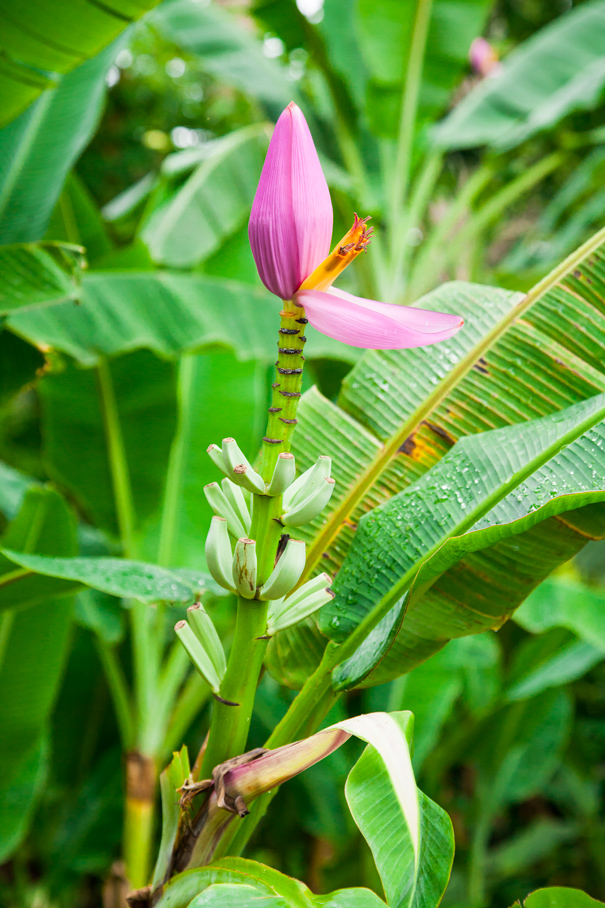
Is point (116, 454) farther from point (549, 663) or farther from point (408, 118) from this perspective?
point (408, 118)

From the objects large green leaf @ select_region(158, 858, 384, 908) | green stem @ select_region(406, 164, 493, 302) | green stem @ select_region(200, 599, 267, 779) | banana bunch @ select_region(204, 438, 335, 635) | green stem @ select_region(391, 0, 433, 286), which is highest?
green stem @ select_region(391, 0, 433, 286)

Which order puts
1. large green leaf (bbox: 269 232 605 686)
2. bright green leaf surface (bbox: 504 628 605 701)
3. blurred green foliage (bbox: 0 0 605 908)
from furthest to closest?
bright green leaf surface (bbox: 504 628 605 701) → blurred green foliage (bbox: 0 0 605 908) → large green leaf (bbox: 269 232 605 686)

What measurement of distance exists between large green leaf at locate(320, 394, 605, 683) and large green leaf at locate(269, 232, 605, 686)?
0.07 meters

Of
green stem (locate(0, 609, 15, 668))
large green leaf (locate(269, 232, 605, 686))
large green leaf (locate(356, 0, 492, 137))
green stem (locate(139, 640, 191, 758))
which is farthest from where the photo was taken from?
large green leaf (locate(356, 0, 492, 137))

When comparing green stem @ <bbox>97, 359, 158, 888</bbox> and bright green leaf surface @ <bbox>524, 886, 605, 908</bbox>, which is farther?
green stem @ <bbox>97, 359, 158, 888</bbox>

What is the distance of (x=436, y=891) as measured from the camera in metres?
0.42

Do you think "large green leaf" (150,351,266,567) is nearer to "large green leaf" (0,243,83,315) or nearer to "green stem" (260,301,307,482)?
"large green leaf" (0,243,83,315)

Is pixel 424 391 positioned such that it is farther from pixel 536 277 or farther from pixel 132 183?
pixel 132 183

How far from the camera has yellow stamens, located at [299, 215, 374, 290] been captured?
42 cm

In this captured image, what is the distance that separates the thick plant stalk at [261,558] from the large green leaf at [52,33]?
623 millimetres

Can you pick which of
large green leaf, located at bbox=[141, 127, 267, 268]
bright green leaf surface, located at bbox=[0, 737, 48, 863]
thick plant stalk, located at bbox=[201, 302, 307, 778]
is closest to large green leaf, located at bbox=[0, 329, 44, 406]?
large green leaf, located at bbox=[141, 127, 267, 268]

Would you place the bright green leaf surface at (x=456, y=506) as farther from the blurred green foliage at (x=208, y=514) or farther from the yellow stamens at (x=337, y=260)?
the blurred green foliage at (x=208, y=514)

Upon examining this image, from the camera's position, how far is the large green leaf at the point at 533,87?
6.13ft

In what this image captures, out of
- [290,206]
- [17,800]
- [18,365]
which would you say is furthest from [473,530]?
[17,800]
